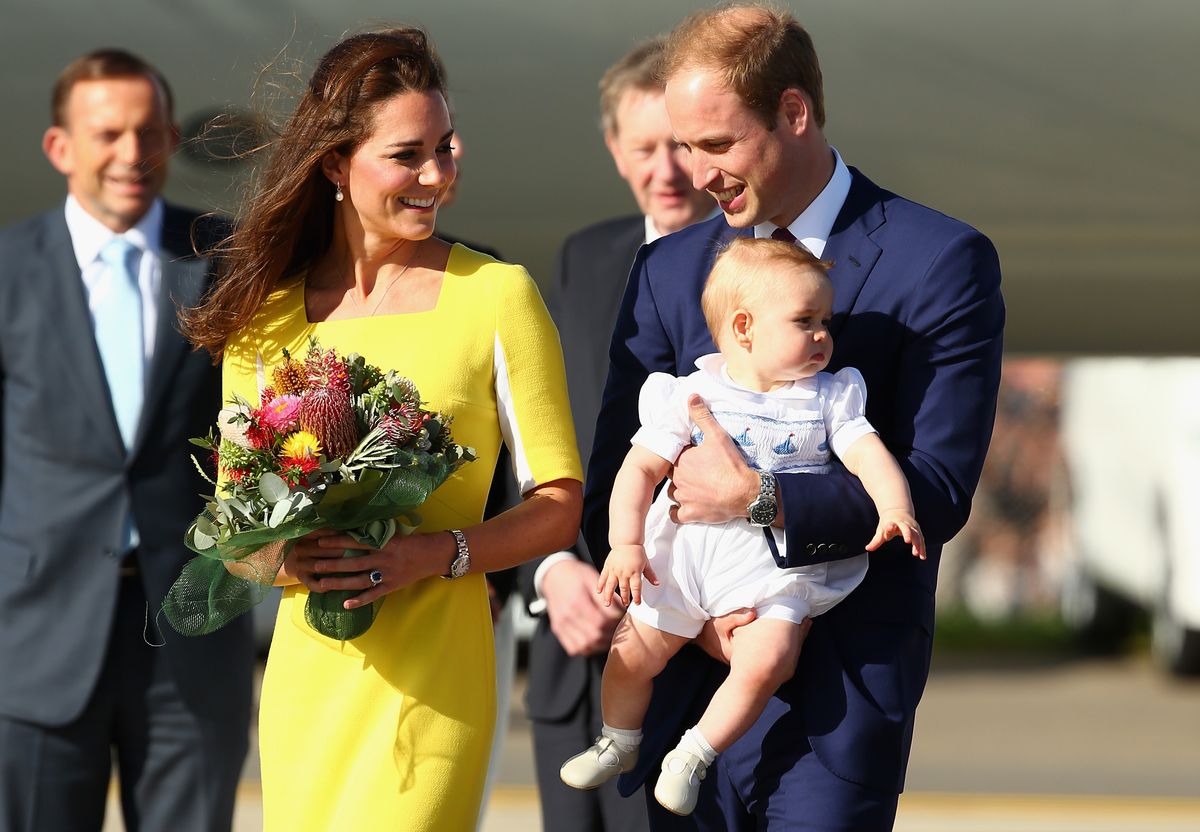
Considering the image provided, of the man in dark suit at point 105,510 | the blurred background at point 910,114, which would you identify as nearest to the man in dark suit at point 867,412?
the man in dark suit at point 105,510

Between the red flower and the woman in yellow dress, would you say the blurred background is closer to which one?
the woman in yellow dress

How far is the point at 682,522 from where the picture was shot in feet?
7.56

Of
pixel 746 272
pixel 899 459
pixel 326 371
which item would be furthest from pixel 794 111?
pixel 326 371

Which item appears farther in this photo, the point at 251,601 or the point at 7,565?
the point at 7,565

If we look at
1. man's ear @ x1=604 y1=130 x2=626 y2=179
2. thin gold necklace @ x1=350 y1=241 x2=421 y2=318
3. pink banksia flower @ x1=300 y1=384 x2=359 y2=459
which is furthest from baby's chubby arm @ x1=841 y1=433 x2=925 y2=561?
man's ear @ x1=604 y1=130 x2=626 y2=179

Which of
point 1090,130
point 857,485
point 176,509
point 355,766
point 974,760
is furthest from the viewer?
point 974,760

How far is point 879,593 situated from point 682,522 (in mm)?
291

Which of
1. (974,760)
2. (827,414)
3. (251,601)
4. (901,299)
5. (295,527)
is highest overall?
(901,299)

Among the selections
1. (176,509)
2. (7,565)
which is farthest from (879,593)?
(7,565)

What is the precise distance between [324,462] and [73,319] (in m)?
1.47

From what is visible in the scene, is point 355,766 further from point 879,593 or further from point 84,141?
point 84,141

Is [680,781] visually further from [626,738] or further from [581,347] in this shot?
[581,347]

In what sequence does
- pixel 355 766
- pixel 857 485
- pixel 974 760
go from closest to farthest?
pixel 857 485, pixel 355 766, pixel 974 760

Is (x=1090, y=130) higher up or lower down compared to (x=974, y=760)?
higher up
